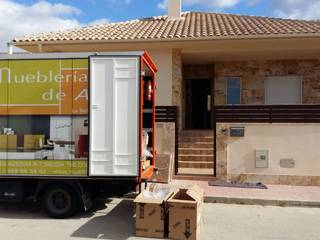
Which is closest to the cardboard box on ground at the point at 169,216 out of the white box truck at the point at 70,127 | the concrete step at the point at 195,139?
the white box truck at the point at 70,127

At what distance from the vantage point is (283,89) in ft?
52.0

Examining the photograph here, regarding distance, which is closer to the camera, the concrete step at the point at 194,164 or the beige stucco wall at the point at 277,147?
the beige stucco wall at the point at 277,147

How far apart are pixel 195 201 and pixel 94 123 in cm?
225

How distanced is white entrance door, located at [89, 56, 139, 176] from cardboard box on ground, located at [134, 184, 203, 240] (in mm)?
839

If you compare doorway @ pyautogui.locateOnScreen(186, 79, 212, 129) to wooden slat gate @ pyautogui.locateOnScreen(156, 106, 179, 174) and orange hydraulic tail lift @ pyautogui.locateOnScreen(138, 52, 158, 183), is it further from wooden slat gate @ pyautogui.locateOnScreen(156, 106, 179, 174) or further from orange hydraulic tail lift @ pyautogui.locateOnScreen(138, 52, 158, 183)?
orange hydraulic tail lift @ pyautogui.locateOnScreen(138, 52, 158, 183)

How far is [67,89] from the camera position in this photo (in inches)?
296

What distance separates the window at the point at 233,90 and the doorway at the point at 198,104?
1.23 m

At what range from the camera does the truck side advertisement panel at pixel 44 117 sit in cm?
746

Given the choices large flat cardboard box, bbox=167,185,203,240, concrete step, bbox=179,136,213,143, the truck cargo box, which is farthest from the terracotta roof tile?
large flat cardboard box, bbox=167,185,203,240

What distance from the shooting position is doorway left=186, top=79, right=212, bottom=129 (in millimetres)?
17438

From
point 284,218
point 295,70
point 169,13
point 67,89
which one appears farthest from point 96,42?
point 284,218

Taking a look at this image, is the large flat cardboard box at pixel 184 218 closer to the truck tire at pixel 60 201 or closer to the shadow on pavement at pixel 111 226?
the shadow on pavement at pixel 111 226

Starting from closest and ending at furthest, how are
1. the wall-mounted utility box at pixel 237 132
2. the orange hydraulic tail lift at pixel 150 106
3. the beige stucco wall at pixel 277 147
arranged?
the orange hydraulic tail lift at pixel 150 106 → the beige stucco wall at pixel 277 147 → the wall-mounted utility box at pixel 237 132

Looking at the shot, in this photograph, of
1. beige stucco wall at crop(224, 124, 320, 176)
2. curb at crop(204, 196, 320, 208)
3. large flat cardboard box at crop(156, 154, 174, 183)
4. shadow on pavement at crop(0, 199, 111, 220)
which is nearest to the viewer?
shadow on pavement at crop(0, 199, 111, 220)
